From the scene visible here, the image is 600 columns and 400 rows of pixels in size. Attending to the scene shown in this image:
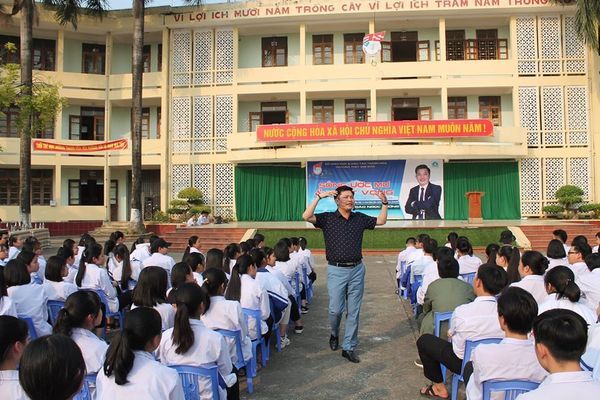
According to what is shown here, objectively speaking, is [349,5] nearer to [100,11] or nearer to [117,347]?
[100,11]

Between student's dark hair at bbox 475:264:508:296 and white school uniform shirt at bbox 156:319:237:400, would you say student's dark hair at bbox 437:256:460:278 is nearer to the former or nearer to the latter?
student's dark hair at bbox 475:264:508:296

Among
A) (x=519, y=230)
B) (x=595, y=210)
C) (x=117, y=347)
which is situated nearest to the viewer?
(x=117, y=347)

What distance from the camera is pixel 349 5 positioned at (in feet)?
63.7

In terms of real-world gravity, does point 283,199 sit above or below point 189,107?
below

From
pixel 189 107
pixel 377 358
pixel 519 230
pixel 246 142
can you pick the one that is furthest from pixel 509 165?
pixel 377 358

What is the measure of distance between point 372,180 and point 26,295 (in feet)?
54.3

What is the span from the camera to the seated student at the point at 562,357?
5.70 ft

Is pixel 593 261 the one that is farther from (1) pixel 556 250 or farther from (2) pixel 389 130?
(2) pixel 389 130

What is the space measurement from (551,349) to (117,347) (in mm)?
1830

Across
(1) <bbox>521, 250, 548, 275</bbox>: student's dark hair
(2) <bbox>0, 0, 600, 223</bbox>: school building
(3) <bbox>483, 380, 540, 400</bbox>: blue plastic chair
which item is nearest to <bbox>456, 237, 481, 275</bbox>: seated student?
(1) <bbox>521, 250, 548, 275</bbox>: student's dark hair

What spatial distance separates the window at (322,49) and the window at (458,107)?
18.2ft

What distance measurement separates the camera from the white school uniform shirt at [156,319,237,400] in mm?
2814

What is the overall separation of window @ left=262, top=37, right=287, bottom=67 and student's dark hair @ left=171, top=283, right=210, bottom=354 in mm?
19456

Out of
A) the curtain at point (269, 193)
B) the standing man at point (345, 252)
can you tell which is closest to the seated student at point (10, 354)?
the standing man at point (345, 252)
